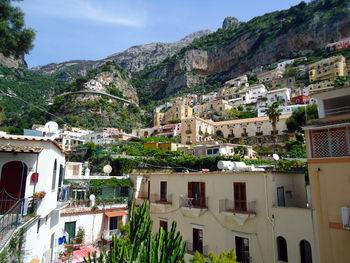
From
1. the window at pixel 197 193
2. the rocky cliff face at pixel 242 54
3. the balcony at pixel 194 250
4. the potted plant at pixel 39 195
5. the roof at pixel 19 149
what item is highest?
the rocky cliff face at pixel 242 54

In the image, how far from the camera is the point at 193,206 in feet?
51.5

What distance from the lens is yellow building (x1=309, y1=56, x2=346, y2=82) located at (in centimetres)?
7719

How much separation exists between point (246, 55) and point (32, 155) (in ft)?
429

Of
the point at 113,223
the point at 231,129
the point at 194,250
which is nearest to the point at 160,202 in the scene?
the point at 194,250

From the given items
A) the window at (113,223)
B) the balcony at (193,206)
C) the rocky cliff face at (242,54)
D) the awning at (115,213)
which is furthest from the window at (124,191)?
the rocky cliff face at (242,54)

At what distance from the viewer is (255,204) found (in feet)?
41.7

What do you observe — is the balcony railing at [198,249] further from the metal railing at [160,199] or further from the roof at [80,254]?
the roof at [80,254]

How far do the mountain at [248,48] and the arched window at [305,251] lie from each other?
109m

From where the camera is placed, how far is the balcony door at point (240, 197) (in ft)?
43.9

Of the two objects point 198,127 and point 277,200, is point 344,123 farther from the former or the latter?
point 198,127

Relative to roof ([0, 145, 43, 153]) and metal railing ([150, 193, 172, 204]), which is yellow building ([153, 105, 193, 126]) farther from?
roof ([0, 145, 43, 153])

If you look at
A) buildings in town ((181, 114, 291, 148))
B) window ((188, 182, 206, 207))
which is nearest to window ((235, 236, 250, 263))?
window ((188, 182, 206, 207))

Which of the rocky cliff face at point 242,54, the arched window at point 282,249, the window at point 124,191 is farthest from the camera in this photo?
the rocky cliff face at point 242,54

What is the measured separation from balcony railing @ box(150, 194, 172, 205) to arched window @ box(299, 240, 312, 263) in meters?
9.37
